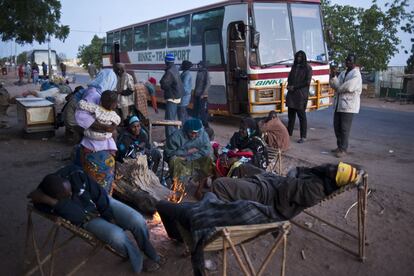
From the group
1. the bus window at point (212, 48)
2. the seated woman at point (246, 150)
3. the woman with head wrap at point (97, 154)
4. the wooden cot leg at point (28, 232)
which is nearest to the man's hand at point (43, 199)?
the wooden cot leg at point (28, 232)

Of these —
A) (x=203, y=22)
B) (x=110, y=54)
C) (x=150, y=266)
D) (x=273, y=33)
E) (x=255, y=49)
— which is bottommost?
(x=150, y=266)

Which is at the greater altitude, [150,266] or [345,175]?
[345,175]

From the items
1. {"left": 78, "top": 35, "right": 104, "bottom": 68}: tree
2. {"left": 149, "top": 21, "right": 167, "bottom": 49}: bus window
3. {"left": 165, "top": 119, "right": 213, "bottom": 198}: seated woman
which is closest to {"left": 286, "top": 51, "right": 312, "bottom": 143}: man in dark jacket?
{"left": 165, "top": 119, "right": 213, "bottom": 198}: seated woman

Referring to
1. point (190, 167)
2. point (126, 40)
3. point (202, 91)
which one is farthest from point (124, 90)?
point (126, 40)

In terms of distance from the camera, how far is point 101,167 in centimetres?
444

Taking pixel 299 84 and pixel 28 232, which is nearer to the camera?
pixel 28 232

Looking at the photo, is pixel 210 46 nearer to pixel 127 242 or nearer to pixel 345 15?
pixel 127 242

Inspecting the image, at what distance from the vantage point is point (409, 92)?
62.4ft

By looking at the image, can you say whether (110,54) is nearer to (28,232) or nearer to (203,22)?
(203,22)

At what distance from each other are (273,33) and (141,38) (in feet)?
23.9

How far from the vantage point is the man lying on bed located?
2.92 m

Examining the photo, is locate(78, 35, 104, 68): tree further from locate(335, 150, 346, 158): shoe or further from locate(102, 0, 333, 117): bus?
Answer: locate(335, 150, 346, 158): shoe

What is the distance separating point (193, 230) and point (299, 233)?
5.50 ft

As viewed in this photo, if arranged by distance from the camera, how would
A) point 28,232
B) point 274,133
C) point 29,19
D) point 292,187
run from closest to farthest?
point 28,232 < point 292,187 < point 274,133 < point 29,19
